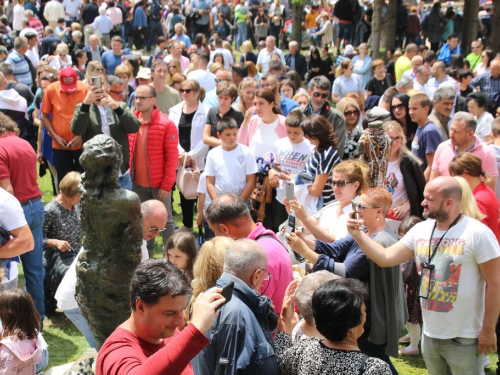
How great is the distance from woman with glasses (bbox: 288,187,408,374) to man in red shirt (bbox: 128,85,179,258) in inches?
133

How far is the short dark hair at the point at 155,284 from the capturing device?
312 cm

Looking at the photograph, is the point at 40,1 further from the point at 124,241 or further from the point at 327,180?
the point at 124,241

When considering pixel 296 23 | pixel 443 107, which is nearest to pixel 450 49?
pixel 296 23

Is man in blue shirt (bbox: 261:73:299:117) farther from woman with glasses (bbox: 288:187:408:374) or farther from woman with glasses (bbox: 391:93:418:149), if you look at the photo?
woman with glasses (bbox: 288:187:408:374)

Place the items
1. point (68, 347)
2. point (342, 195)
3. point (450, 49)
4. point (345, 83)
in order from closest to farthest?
1. point (342, 195)
2. point (68, 347)
3. point (345, 83)
4. point (450, 49)

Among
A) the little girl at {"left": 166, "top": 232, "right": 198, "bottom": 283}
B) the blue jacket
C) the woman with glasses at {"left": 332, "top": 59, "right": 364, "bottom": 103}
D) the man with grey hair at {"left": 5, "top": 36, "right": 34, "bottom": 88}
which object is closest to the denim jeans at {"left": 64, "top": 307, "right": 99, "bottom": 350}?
the little girl at {"left": 166, "top": 232, "right": 198, "bottom": 283}

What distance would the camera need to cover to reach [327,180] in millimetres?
7180

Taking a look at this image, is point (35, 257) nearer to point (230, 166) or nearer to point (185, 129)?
point (230, 166)

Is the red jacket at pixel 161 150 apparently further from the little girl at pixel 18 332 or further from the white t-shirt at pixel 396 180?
the little girl at pixel 18 332

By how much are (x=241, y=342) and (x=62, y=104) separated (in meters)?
6.03

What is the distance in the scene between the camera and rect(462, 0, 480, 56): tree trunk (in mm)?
18852

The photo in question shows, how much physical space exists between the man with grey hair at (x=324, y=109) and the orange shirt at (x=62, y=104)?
9.74 feet

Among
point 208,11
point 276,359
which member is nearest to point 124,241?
point 276,359

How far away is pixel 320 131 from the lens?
7.05 m
